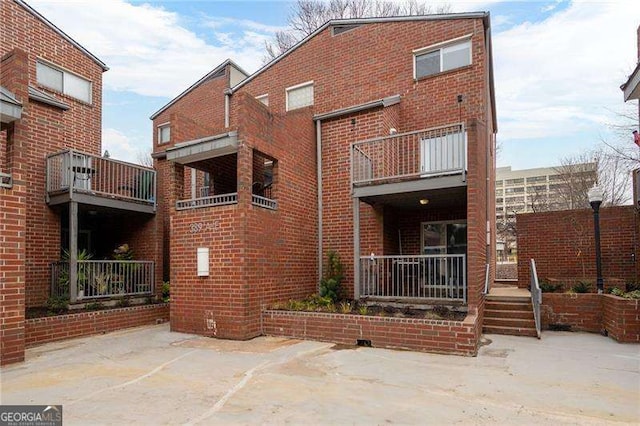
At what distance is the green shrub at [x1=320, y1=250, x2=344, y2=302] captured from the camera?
10.2 m

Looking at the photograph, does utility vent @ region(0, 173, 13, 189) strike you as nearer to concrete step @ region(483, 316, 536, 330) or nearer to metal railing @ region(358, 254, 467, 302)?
metal railing @ region(358, 254, 467, 302)

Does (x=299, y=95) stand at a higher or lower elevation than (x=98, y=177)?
higher

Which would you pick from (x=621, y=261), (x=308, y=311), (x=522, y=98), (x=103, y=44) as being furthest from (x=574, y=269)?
(x=103, y=44)

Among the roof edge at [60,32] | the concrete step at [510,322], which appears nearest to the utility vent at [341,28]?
the roof edge at [60,32]

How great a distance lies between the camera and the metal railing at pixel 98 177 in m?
10.2

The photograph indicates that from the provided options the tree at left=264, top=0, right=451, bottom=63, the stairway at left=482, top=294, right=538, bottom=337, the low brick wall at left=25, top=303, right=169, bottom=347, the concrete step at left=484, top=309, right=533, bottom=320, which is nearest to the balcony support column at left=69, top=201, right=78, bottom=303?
the low brick wall at left=25, top=303, right=169, bottom=347

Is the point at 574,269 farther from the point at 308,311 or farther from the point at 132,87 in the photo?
the point at 132,87

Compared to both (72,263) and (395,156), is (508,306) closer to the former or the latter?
(395,156)

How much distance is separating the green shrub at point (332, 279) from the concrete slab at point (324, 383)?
2.14 meters

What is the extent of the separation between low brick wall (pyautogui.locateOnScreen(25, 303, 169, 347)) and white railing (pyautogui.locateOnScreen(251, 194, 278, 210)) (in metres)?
4.37

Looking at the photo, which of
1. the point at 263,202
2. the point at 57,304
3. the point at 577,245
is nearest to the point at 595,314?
the point at 577,245

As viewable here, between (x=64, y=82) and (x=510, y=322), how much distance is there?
13.9 m

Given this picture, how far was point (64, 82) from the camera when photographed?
1217cm

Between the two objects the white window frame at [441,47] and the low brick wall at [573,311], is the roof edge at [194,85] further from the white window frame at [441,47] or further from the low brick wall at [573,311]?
the low brick wall at [573,311]
